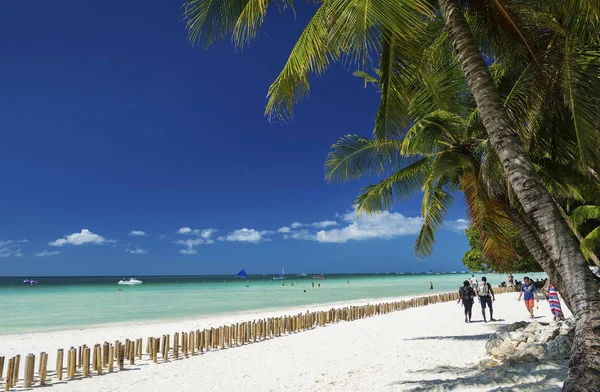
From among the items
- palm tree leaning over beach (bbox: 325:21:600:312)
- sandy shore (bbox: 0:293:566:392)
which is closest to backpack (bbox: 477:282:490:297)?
sandy shore (bbox: 0:293:566:392)

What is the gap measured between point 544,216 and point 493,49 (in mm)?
3998

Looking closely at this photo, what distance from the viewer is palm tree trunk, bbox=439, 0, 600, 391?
3.17m

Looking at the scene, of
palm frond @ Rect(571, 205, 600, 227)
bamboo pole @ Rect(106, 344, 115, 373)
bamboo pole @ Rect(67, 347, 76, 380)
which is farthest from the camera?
palm frond @ Rect(571, 205, 600, 227)

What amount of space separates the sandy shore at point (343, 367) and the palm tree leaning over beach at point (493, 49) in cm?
269

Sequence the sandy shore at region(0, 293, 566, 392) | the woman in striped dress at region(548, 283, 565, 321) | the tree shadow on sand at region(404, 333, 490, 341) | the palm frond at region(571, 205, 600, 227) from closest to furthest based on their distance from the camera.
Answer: the sandy shore at region(0, 293, 566, 392)
the palm frond at region(571, 205, 600, 227)
the tree shadow on sand at region(404, 333, 490, 341)
the woman in striped dress at region(548, 283, 565, 321)

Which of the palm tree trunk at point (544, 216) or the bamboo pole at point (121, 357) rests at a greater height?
the palm tree trunk at point (544, 216)

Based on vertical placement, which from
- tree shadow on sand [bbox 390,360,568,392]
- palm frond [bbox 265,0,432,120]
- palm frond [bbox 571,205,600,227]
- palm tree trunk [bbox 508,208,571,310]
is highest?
palm frond [bbox 265,0,432,120]

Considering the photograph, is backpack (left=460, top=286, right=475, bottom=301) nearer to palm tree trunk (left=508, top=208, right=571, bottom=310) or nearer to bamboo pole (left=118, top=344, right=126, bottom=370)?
palm tree trunk (left=508, top=208, right=571, bottom=310)

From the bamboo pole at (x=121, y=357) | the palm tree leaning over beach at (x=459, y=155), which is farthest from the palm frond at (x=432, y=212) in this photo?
the bamboo pole at (x=121, y=357)

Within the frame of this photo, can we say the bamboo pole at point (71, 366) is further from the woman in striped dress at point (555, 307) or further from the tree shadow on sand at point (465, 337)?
the woman in striped dress at point (555, 307)

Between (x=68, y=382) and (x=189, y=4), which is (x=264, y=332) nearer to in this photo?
(x=68, y=382)

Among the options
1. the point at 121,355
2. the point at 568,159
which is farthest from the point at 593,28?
the point at 121,355

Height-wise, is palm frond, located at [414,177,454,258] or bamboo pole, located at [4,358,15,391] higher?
palm frond, located at [414,177,454,258]

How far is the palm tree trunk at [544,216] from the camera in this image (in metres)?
3.17
